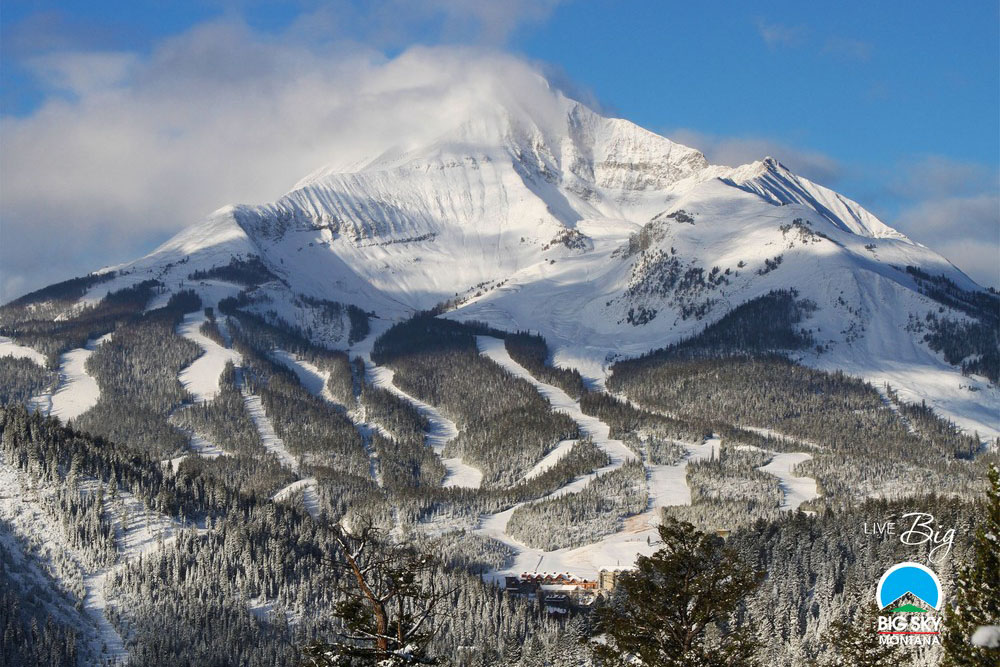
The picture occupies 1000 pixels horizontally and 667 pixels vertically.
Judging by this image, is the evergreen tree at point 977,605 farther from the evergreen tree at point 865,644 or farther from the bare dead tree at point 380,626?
the evergreen tree at point 865,644

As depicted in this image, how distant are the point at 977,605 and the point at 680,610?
1319cm

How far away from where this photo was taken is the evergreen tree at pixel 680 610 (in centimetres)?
4866

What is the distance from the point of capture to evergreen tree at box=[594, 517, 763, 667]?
48.7 meters

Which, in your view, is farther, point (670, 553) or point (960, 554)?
point (960, 554)

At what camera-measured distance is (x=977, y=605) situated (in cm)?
3997

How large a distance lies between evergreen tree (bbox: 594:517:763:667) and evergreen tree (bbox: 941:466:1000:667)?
1026cm

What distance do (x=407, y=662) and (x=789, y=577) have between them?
542 ft

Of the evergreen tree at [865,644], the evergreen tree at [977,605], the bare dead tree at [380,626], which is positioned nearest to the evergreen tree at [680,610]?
the bare dead tree at [380,626]

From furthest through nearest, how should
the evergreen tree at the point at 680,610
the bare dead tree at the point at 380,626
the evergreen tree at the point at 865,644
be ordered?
1. the evergreen tree at the point at 865,644
2. the evergreen tree at the point at 680,610
3. the bare dead tree at the point at 380,626

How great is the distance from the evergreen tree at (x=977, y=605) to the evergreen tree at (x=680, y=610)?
10256 mm

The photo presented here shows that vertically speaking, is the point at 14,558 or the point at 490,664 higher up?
the point at 14,558

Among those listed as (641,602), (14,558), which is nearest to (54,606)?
(14,558)

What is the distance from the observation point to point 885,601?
8588 centimetres

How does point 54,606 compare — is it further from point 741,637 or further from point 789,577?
point 741,637
